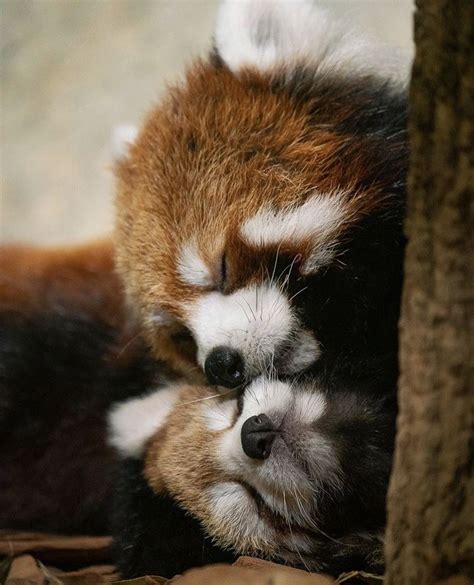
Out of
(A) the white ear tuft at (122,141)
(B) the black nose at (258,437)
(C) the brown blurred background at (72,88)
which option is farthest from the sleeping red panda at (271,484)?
(C) the brown blurred background at (72,88)

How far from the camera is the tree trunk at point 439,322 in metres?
1.40

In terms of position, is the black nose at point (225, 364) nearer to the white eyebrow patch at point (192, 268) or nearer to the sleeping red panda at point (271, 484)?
the sleeping red panda at point (271, 484)

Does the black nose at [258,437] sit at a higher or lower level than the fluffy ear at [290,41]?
lower

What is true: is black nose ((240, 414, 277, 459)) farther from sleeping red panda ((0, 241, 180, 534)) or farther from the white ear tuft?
the white ear tuft

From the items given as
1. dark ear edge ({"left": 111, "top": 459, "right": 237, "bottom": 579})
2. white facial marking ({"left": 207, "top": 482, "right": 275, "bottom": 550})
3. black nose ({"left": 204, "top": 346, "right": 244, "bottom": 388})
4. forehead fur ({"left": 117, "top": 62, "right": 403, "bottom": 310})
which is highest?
forehead fur ({"left": 117, "top": 62, "right": 403, "bottom": 310})

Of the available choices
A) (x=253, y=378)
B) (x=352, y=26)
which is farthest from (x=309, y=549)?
(x=352, y=26)

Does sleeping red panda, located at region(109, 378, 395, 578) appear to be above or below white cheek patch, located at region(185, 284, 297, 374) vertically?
below

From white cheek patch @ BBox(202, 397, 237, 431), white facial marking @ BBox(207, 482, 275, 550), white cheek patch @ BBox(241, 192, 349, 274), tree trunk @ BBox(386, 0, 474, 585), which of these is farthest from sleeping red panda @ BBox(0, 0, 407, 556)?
tree trunk @ BBox(386, 0, 474, 585)

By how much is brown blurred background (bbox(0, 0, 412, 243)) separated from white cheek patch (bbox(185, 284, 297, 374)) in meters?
3.46

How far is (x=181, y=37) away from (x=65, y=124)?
3.62ft

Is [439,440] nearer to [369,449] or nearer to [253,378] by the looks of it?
[369,449]

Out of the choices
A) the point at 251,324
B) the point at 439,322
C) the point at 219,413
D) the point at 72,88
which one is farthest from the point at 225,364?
the point at 72,88

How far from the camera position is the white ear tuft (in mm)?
2969

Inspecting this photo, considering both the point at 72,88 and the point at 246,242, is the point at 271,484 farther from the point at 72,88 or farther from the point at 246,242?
the point at 72,88
